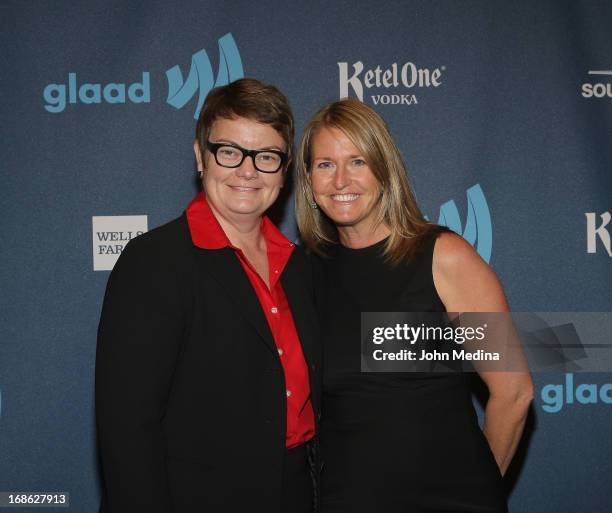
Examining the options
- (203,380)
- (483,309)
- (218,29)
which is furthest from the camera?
(218,29)

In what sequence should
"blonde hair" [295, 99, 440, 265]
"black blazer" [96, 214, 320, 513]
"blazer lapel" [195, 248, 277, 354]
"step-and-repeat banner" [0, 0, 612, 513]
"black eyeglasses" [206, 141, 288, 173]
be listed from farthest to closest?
"step-and-repeat banner" [0, 0, 612, 513]
"blonde hair" [295, 99, 440, 265]
"black eyeglasses" [206, 141, 288, 173]
"blazer lapel" [195, 248, 277, 354]
"black blazer" [96, 214, 320, 513]

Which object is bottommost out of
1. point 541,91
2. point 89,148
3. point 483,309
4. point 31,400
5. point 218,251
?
point 31,400

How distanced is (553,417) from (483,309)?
3.52 feet

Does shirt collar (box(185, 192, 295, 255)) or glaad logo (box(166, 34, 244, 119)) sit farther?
glaad logo (box(166, 34, 244, 119))

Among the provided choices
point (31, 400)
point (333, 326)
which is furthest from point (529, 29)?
point (31, 400)

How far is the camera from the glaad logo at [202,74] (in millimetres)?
2225

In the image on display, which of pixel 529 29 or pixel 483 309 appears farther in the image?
pixel 529 29

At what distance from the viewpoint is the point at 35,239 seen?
7.34 feet

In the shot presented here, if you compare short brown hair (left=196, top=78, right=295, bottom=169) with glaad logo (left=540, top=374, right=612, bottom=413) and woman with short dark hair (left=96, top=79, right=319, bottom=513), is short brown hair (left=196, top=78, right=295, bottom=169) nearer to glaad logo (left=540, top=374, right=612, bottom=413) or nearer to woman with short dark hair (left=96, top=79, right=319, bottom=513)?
woman with short dark hair (left=96, top=79, right=319, bottom=513)

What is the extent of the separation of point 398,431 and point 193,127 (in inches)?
55.0

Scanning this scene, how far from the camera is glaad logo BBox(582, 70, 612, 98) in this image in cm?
225

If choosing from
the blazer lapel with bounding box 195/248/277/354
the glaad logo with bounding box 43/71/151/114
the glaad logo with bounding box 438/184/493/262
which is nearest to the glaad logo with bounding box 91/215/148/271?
the glaad logo with bounding box 43/71/151/114

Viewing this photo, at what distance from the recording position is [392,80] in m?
2.25

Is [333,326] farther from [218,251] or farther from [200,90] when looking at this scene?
[200,90]
